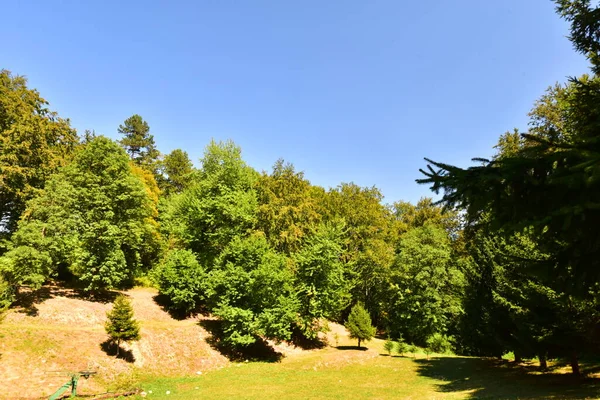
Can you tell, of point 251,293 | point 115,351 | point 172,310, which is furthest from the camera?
point 172,310

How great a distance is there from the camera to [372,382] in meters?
19.6

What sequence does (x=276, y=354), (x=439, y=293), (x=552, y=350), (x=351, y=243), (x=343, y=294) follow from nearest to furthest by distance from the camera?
(x=552, y=350) < (x=276, y=354) < (x=343, y=294) < (x=439, y=293) < (x=351, y=243)

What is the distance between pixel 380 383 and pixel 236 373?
30.9 feet

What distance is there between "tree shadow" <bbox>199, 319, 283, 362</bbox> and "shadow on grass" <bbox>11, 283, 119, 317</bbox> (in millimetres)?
8864

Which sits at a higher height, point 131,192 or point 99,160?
point 99,160

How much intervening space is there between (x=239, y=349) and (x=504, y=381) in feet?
61.2

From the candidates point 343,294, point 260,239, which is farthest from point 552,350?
point 260,239

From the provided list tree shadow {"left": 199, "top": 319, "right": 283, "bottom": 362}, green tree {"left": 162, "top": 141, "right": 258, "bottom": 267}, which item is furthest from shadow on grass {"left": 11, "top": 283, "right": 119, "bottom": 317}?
tree shadow {"left": 199, "top": 319, "right": 283, "bottom": 362}

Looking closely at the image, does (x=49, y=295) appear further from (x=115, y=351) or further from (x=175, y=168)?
(x=175, y=168)

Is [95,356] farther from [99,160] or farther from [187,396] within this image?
[99,160]

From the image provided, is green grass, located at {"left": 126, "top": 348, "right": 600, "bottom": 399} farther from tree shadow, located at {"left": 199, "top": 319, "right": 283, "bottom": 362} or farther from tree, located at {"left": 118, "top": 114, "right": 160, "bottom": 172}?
tree, located at {"left": 118, "top": 114, "right": 160, "bottom": 172}

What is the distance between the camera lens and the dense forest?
36.6ft

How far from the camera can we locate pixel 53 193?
24969mm

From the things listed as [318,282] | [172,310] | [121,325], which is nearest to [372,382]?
[318,282]
